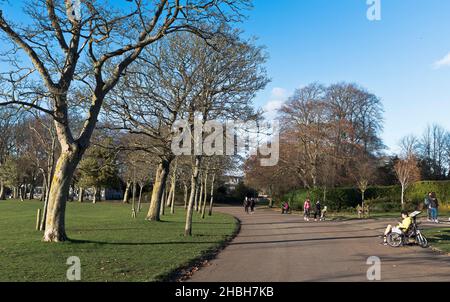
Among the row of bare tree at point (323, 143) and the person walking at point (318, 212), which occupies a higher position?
the row of bare tree at point (323, 143)

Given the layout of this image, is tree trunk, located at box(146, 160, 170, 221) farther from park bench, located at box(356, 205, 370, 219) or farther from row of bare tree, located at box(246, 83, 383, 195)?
row of bare tree, located at box(246, 83, 383, 195)

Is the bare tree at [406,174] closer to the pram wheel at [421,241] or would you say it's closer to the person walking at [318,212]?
the person walking at [318,212]

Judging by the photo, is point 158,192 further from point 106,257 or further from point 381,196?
point 381,196

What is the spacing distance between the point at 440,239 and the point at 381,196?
106 ft

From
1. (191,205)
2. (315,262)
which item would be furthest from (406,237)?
(191,205)

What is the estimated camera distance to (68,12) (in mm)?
15008

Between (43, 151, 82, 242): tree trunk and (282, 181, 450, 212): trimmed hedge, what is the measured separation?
34169 millimetres

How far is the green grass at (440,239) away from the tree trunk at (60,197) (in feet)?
40.5

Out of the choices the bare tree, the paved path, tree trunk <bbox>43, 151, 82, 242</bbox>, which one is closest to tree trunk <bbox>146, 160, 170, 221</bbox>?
the paved path

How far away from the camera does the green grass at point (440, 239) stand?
15.4 meters

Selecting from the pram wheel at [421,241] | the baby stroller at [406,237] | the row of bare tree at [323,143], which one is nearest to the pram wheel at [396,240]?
the baby stroller at [406,237]

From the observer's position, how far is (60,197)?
15.5 meters

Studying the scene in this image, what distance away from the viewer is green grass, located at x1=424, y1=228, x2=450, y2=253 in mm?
15352
